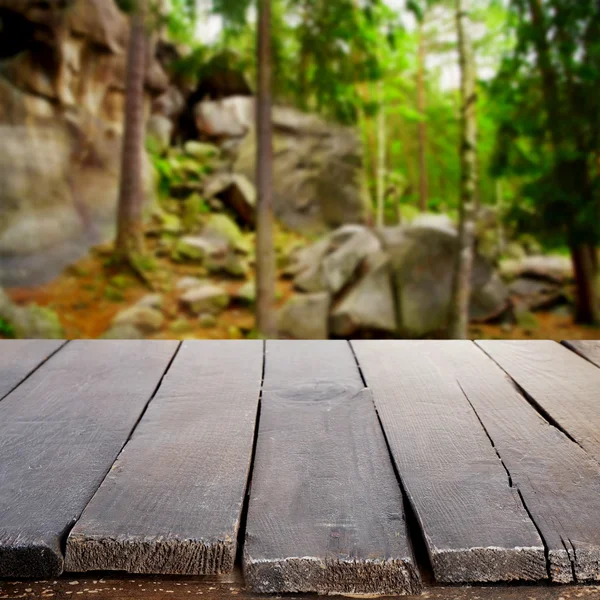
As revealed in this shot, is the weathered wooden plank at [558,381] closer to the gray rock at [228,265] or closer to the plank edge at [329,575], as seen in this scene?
the plank edge at [329,575]

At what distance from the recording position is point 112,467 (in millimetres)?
1100

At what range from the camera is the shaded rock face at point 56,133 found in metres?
12.0

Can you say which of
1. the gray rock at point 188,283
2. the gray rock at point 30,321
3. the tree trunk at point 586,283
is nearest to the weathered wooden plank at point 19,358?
the gray rock at point 30,321

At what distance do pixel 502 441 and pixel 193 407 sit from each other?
0.68 metres

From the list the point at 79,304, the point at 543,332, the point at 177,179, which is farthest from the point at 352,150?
the point at 79,304

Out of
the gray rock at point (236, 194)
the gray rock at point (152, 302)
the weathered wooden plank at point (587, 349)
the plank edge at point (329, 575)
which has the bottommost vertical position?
the gray rock at point (152, 302)

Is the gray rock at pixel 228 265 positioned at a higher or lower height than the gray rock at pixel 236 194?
lower

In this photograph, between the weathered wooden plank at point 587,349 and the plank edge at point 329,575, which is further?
the weathered wooden plank at point 587,349

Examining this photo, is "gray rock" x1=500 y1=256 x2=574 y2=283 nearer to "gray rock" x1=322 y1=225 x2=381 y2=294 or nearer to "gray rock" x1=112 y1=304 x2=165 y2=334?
"gray rock" x1=322 y1=225 x2=381 y2=294

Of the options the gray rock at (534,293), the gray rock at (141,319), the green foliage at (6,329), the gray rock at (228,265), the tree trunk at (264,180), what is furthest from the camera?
the gray rock at (534,293)

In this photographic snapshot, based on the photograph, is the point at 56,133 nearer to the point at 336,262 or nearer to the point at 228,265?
the point at 228,265

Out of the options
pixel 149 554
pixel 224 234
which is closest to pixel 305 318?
pixel 224 234

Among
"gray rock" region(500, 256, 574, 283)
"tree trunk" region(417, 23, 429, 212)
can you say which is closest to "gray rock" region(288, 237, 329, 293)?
"gray rock" region(500, 256, 574, 283)

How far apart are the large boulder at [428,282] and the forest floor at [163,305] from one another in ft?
1.90
